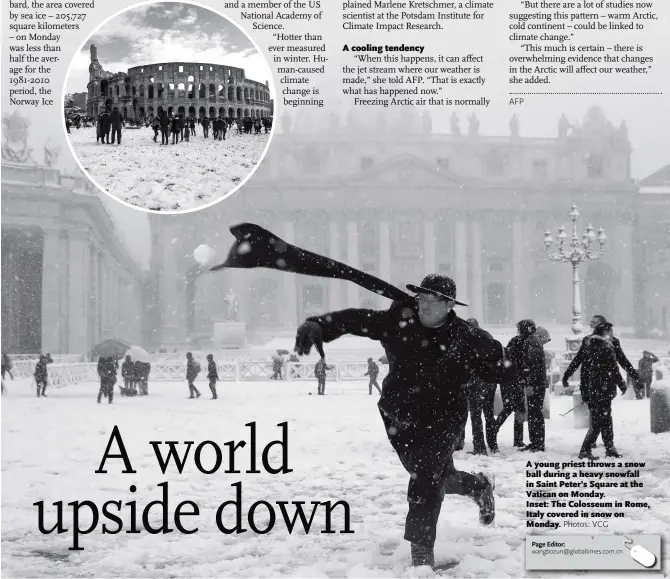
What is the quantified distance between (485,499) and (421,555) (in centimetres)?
59

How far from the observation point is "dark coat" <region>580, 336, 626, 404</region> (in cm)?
657

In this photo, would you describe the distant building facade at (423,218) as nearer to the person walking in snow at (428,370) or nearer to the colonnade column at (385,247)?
the colonnade column at (385,247)

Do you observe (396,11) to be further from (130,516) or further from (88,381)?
(88,381)

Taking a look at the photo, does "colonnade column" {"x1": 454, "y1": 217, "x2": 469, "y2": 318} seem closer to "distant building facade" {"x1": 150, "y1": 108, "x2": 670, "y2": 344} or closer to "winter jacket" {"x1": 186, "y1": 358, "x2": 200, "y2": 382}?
"distant building facade" {"x1": 150, "y1": 108, "x2": 670, "y2": 344}

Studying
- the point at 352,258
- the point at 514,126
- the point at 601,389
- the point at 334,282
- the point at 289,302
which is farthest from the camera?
the point at 289,302

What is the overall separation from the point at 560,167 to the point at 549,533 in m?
7.12

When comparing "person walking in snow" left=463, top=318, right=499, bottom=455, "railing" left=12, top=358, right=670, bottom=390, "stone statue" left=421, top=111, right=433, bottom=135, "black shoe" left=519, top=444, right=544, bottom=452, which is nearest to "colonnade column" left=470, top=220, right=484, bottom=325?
"railing" left=12, top=358, right=670, bottom=390

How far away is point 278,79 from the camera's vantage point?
6422 mm

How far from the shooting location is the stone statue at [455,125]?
7.10 m

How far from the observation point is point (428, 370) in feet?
14.6

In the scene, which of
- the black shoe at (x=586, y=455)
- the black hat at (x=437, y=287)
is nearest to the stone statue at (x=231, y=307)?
the black shoe at (x=586, y=455)

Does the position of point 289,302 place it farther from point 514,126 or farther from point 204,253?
point 514,126

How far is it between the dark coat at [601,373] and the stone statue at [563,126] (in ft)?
7.01

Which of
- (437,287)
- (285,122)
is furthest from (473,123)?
(437,287)
